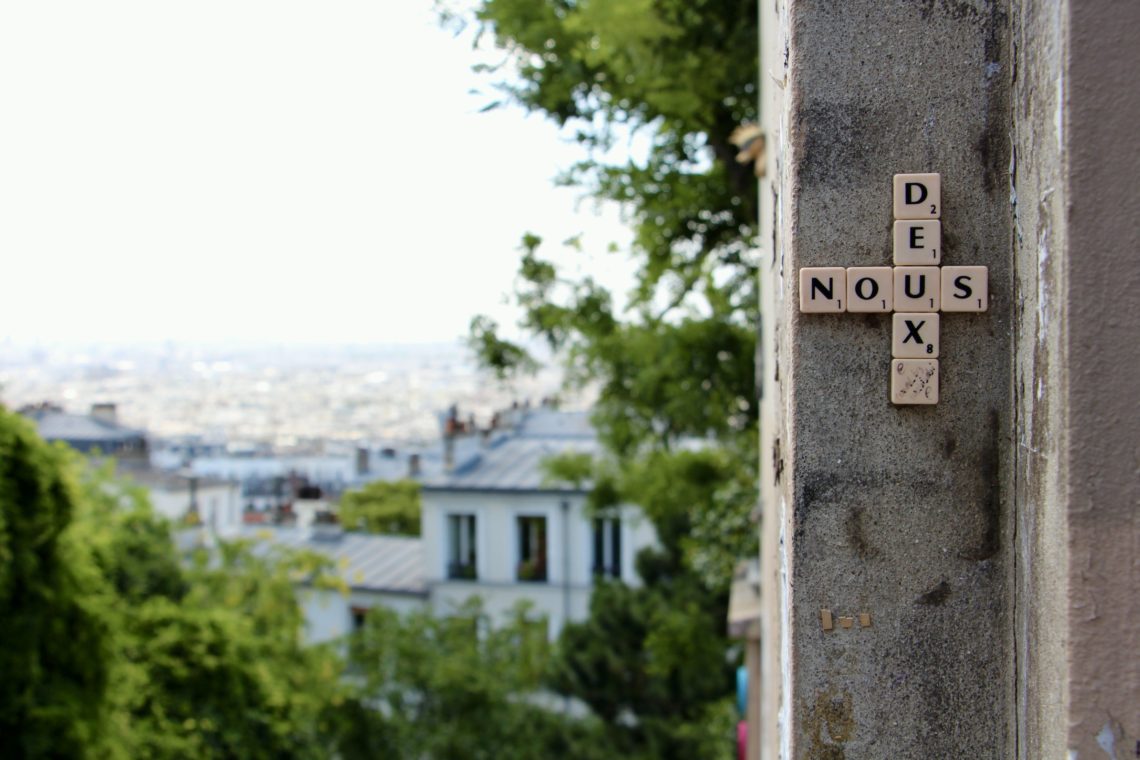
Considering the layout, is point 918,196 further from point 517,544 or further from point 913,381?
point 517,544

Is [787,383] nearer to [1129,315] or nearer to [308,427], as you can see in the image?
[1129,315]

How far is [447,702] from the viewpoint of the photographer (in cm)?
1723

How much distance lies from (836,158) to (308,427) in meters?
59.9

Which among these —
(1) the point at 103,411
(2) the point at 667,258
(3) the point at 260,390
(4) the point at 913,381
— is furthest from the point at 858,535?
(3) the point at 260,390

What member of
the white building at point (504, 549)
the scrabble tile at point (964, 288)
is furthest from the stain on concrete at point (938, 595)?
the white building at point (504, 549)

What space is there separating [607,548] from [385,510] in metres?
17.3

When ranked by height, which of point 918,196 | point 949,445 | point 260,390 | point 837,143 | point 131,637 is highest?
point 837,143

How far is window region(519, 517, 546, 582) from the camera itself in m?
25.7

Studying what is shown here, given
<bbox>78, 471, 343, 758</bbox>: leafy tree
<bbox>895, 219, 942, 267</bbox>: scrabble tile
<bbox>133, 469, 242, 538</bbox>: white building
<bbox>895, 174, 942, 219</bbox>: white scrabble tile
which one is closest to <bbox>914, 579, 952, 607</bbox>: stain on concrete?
<bbox>895, 219, 942, 267</bbox>: scrabble tile

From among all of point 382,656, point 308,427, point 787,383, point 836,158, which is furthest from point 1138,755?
point 308,427

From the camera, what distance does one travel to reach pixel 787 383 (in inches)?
99.0

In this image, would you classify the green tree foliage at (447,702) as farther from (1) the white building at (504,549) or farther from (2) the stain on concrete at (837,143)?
(2) the stain on concrete at (837,143)

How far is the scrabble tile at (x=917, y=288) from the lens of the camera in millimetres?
2334

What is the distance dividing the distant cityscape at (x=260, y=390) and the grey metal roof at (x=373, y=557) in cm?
1541
